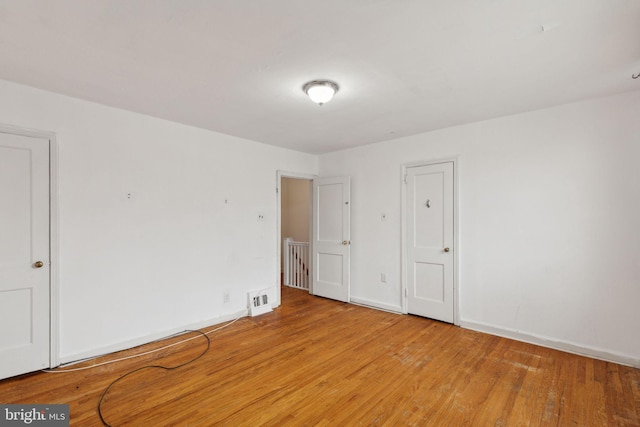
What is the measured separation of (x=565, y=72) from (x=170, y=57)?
3.02 m

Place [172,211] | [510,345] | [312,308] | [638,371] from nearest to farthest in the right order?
1. [638,371]
2. [510,345]
3. [172,211]
4. [312,308]

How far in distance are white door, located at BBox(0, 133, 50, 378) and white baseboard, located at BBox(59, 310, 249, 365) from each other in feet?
0.71

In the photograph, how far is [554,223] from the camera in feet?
10.3

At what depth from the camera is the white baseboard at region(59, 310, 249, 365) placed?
286 cm

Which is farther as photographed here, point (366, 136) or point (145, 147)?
point (366, 136)

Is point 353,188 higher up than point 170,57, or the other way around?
point 170,57

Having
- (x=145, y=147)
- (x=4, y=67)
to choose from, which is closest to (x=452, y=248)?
(x=145, y=147)

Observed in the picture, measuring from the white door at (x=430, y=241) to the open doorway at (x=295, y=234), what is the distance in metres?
2.25

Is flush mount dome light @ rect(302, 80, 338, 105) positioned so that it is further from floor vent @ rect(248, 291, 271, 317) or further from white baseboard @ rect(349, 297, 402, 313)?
white baseboard @ rect(349, 297, 402, 313)

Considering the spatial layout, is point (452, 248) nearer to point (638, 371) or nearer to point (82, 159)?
point (638, 371)

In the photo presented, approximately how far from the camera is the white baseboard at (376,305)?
171 inches

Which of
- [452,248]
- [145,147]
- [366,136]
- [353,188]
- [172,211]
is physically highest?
[366,136]

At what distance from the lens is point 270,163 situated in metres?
4.64

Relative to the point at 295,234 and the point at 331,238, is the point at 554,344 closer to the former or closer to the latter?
the point at 331,238
